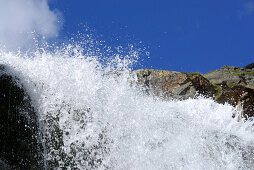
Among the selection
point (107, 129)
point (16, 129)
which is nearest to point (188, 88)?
point (107, 129)

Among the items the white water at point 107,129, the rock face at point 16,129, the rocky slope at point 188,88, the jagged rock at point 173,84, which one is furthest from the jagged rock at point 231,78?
the rock face at point 16,129

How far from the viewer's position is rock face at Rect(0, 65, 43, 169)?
3703 millimetres

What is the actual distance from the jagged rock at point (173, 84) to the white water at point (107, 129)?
24.1 feet

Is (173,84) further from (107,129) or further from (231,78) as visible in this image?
(107,129)

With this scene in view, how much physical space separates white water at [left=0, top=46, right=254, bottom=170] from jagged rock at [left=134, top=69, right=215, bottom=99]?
24.1 ft

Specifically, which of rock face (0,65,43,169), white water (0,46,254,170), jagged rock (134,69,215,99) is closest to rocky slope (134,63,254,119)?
jagged rock (134,69,215,99)

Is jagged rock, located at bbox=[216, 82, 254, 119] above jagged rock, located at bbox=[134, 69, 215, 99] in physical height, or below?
below

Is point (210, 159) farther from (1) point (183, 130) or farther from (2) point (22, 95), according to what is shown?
(2) point (22, 95)

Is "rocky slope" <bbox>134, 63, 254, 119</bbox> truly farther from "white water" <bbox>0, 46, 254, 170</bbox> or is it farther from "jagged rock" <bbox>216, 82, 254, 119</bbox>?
"white water" <bbox>0, 46, 254, 170</bbox>

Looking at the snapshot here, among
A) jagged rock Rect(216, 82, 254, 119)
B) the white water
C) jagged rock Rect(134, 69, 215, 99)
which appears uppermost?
jagged rock Rect(134, 69, 215, 99)

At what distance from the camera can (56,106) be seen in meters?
4.42

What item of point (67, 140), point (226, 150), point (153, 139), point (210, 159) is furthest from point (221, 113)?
point (67, 140)

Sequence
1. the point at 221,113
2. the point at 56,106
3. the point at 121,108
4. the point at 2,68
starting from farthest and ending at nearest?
the point at 221,113 < the point at 121,108 < the point at 56,106 < the point at 2,68

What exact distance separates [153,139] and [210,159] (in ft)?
4.03
